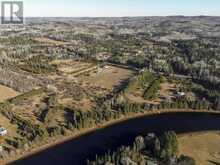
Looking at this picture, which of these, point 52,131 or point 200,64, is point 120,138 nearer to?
point 52,131

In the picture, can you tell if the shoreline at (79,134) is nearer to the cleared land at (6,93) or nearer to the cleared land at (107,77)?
the cleared land at (107,77)

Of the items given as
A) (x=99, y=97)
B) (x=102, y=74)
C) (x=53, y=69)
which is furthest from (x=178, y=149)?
(x=53, y=69)

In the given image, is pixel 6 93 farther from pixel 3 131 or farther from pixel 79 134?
pixel 79 134

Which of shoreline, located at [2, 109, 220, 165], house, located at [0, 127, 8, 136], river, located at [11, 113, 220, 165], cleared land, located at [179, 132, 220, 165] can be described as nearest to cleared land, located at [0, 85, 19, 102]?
house, located at [0, 127, 8, 136]

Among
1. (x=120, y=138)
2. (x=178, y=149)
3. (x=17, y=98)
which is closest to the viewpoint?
(x=178, y=149)

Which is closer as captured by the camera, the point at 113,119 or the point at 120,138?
the point at 120,138

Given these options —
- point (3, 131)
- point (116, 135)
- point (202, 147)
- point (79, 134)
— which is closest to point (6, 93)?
point (3, 131)

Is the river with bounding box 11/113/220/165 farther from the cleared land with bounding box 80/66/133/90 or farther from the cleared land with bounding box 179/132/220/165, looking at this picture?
the cleared land with bounding box 80/66/133/90

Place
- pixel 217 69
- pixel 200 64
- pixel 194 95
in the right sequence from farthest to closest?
1. pixel 200 64
2. pixel 217 69
3. pixel 194 95
